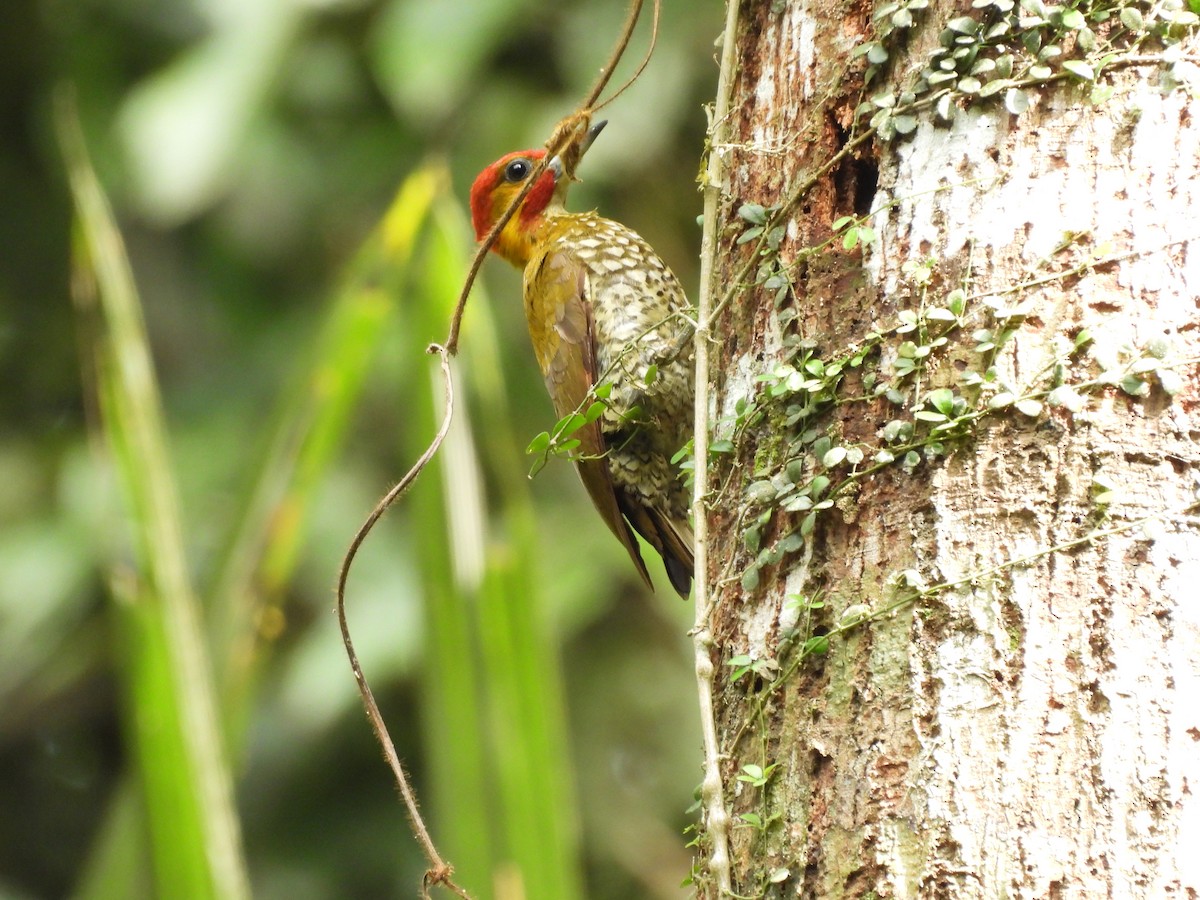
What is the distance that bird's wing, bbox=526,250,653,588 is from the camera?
3.03 metres

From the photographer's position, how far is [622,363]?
290 centimetres

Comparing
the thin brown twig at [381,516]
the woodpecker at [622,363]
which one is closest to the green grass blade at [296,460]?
the woodpecker at [622,363]

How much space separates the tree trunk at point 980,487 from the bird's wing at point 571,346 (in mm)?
1249

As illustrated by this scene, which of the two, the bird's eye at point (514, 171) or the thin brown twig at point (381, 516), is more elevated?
the bird's eye at point (514, 171)

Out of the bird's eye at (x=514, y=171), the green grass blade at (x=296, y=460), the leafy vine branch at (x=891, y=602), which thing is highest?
the bird's eye at (x=514, y=171)

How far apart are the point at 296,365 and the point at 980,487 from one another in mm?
3260

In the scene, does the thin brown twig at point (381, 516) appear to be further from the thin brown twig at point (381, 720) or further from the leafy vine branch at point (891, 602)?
the leafy vine branch at point (891, 602)

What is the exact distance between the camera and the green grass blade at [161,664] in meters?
2.19

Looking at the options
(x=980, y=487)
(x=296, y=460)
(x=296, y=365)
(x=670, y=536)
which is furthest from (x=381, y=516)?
(x=296, y=365)

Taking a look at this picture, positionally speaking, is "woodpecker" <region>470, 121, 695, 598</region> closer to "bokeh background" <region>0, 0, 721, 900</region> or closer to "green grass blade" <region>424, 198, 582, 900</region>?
"green grass blade" <region>424, 198, 582, 900</region>

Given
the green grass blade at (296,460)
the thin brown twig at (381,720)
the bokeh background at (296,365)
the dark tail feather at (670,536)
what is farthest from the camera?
the bokeh background at (296,365)

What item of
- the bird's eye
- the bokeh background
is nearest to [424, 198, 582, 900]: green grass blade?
the bird's eye

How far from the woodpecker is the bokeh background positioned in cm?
91

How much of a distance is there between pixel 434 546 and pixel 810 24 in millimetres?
1222
